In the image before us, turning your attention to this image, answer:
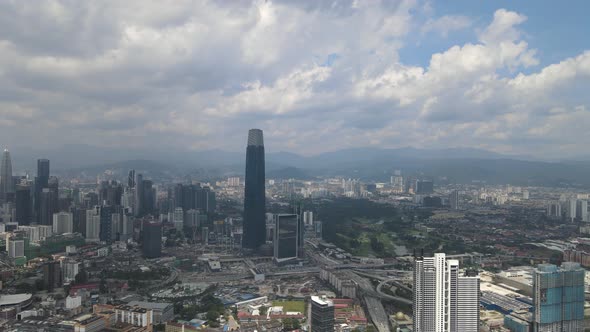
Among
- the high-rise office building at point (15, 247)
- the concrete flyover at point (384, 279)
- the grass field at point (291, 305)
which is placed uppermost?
the high-rise office building at point (15, 247)

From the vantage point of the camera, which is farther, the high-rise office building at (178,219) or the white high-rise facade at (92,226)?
the high-rise office building at (178,219)

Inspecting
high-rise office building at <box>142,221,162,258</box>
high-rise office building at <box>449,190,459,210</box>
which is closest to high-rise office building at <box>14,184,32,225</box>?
high-rise office building at <box>142,221,162,258</box>

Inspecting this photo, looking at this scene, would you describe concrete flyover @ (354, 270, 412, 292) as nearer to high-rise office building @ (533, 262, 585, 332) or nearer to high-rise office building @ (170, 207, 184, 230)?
high-rise office building @ (533, 262, 585, 332)

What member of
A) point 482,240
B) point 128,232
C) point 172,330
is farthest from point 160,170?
point 172,330

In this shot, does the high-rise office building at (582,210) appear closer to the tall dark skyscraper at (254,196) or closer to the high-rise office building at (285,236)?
the high-rise office building at (285,236)

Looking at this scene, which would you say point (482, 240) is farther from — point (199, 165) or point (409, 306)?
point (199, 165)

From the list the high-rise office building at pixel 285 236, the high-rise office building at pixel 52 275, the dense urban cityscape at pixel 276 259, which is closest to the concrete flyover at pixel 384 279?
the dense urban cityscape at pixel 276 259
